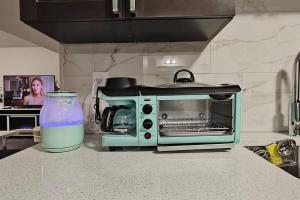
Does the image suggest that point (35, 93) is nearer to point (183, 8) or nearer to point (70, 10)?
point (70, 10)

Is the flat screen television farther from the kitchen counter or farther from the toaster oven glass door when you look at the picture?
the kitchen counter

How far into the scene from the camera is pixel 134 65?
44.3 inches

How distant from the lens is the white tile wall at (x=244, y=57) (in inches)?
43.9

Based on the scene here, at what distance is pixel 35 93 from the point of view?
375 centimetres

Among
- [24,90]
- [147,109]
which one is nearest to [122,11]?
[147,109]

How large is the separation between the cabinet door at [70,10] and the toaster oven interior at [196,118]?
17.5 inches

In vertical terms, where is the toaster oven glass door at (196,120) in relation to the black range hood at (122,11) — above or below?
below

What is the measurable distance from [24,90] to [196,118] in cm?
362

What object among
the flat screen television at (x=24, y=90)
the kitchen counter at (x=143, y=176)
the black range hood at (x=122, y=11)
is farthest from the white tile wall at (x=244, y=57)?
the flat screen television at (x=24, y=90)

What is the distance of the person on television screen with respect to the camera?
350 cm

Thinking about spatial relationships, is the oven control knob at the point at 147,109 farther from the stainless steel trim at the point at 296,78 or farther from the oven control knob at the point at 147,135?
the stainless steel trim at the point at 296,78

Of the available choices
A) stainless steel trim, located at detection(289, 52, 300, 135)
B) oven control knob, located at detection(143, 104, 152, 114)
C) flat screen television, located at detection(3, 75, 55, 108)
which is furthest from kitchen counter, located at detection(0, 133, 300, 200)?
flat screen television, located at detection(3, 75, 55, 108)

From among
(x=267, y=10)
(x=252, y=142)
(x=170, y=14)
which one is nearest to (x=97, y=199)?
(x=170, y=14)

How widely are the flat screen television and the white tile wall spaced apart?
2.46 m
